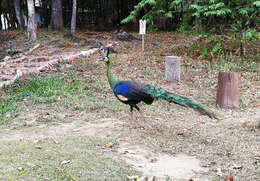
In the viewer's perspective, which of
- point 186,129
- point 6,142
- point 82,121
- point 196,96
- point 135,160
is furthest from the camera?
point 196,96

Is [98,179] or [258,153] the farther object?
[258,153]

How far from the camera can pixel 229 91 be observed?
19.6ft

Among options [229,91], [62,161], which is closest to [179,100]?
[62,161]

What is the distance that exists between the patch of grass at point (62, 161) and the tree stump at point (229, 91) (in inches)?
108

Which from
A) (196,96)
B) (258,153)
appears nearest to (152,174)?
(258,153)

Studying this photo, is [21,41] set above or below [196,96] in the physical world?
above

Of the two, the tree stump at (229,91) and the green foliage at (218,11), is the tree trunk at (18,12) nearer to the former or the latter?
the green foliage at (218,11)

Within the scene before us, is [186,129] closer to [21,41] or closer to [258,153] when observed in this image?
[258,153]

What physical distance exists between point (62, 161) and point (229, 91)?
374 cm

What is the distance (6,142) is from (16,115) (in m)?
1.29

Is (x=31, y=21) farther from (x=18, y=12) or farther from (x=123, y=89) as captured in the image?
(x=123, y=89)

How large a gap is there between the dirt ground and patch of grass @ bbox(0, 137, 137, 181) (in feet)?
0.64

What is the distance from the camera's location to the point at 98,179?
331cm

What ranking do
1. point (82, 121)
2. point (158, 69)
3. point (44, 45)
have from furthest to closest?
point (44, 45), point (158, 69), point (82, 121)
